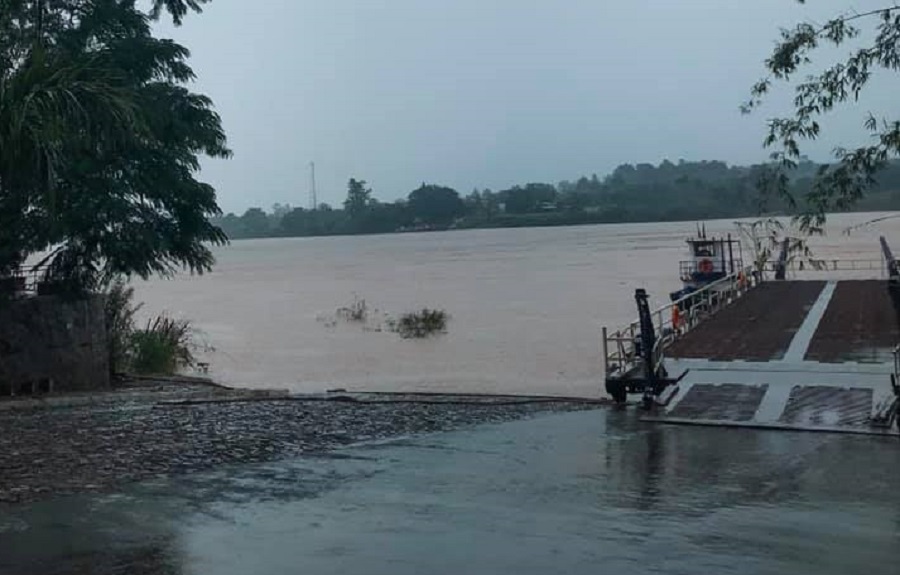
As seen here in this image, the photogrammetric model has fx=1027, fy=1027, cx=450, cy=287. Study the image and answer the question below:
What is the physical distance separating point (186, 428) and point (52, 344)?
7.48 meters

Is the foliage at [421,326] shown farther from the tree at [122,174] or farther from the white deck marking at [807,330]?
the tree at [122,174]

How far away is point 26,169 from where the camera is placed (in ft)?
39.9

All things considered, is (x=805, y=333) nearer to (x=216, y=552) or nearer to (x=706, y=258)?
(x=216, y=552)

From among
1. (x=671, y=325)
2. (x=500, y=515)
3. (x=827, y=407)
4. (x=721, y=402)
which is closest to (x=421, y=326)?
(x=671, y=325)

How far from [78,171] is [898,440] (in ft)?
44.8

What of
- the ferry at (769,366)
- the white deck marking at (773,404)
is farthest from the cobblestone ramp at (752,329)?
the white deck marking at (773,404)

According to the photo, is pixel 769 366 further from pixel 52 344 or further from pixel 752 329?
pixel 52 344

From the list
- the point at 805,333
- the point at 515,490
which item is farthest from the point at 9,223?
the point at 805,333

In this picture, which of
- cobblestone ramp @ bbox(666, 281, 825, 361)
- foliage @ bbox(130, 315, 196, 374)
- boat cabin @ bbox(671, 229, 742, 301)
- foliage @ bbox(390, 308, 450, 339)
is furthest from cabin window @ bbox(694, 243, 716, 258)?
foliage @ bbox(130, 315, 196, 374)

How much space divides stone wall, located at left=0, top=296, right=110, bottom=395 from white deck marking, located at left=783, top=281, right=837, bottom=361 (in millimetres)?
13342

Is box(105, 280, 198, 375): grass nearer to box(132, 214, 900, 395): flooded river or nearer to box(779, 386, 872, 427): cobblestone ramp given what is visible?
box(132, 214, 900, 395): flooded river

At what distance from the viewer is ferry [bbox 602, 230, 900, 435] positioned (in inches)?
548

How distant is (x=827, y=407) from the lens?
14.4m

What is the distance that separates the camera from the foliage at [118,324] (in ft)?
77.9
